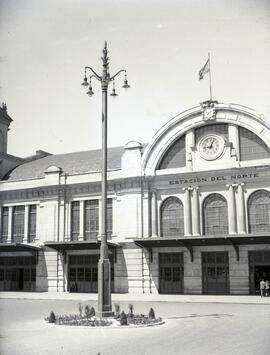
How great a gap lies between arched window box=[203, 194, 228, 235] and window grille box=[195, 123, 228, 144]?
4667mm

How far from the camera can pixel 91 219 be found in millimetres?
40438

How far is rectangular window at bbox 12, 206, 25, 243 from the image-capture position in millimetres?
42781

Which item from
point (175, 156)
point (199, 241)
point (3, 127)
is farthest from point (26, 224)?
point (199, 241)

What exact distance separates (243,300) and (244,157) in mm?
11528

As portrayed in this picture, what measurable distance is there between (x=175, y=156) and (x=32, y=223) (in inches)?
551

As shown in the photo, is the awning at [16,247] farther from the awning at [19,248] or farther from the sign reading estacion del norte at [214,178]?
the sign reading estacion del norte at [214,178]

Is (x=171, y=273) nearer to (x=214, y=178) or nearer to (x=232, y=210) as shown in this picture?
(x=232, y=210)

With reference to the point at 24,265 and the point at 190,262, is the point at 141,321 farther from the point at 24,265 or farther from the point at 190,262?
the point at 24,265

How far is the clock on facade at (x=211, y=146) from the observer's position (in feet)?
120

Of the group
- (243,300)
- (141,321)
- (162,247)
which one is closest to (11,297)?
(162,247)

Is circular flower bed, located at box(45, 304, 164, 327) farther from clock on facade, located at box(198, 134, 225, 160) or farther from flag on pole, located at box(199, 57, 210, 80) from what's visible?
clock on facade, located at box(198, 134, 225, 160)

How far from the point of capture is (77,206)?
41250 millimetres

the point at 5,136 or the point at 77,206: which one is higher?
the point at 5,136

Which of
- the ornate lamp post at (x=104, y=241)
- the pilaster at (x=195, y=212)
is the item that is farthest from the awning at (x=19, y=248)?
the ornate lamp post at (x=104, y=241)
